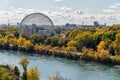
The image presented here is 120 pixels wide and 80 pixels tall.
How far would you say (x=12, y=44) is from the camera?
44.1 m

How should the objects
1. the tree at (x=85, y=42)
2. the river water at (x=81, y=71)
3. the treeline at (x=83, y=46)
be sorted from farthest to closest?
the tree at (x=85, y=42) < the treeline at (x=83, y=46) < the river water at (x=81, y=71)

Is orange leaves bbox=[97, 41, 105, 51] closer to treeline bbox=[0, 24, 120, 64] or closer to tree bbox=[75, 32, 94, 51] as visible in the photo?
treeline bbox=[0, 24, 120, 64]

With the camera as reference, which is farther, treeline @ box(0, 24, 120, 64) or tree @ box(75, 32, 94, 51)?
tree @ box(75, 32, 94, 51)

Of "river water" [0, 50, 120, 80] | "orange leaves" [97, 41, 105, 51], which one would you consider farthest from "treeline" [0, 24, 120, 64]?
"river water" [0, 50, 120, 80]

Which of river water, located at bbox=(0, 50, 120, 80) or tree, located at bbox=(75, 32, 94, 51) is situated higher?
tree, located at bbox=(75, 32, 94, 51)

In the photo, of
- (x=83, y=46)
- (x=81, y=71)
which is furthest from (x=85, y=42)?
(x=81, y=71)

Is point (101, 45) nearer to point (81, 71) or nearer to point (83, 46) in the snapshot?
point (83, 46)

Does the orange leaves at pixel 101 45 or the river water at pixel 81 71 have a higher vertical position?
the orange leaves at pixel 101 45

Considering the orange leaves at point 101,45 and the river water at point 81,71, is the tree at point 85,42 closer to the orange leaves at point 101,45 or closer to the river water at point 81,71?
the orange leaves at point 101,45

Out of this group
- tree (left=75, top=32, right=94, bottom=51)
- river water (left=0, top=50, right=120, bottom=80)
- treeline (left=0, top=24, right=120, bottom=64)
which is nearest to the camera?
river water (left=0, top=50, right=120, bottom=80)

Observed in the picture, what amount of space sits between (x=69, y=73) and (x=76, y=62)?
7.23m

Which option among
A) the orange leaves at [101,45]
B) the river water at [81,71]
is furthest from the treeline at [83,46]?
the river water at [81,71]

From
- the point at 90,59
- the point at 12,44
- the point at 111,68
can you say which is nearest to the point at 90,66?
the point at 111,68

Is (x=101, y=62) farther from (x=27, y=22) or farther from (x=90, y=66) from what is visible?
(x=27, y=22)
